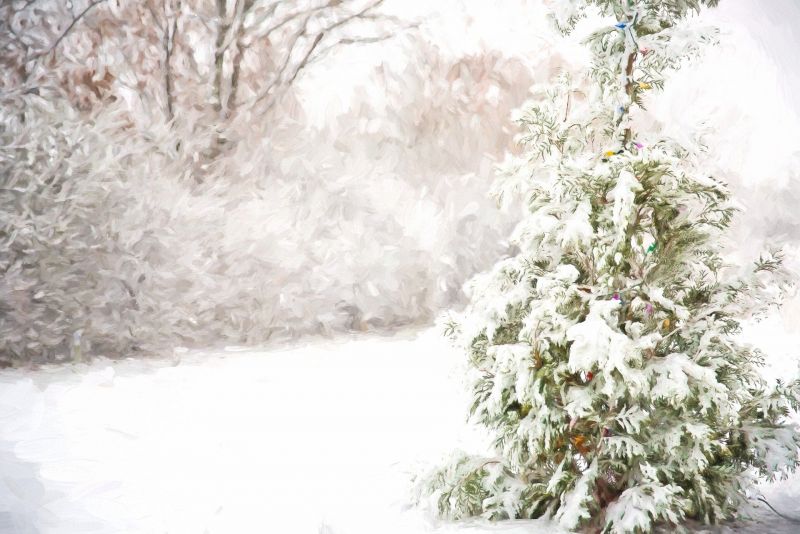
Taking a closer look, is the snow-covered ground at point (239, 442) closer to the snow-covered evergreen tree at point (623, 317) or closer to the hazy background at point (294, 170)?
the snow-covered evergreen tree at point (623, 317)

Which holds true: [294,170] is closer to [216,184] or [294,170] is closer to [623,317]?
[216,184]

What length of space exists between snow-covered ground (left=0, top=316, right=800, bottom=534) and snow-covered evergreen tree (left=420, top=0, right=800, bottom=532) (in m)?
0.34

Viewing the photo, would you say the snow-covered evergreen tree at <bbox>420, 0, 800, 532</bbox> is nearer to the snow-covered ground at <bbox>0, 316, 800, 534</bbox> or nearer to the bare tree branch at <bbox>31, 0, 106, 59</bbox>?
the snow-covered ground at <bbox>0, 316, 800, 534</bbox>

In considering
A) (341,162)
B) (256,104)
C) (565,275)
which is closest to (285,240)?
(341,162)

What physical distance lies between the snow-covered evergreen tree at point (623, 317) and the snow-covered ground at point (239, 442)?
337 millimetres

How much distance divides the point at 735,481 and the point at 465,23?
7.10 m

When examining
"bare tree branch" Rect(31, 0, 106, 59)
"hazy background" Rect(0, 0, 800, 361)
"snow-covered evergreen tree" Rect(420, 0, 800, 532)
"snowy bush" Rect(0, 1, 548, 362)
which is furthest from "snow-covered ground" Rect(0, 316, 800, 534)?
"bare tree branch" Rect(31, 0, 106, 59)

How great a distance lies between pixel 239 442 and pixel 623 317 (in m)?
2.68

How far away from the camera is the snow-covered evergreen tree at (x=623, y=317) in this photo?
272cm

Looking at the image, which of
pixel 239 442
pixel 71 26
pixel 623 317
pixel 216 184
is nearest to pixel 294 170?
pixel 216 184

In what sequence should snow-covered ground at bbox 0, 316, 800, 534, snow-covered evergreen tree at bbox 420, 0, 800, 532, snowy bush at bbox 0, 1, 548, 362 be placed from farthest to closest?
snowy bush at bbox 0, 1, 548, 362
snow-covered ground at bbox 0, 316, 800, 534
snow-covered evergreen tree at bbox 420, 0, 800, 532

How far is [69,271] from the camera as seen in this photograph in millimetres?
6070

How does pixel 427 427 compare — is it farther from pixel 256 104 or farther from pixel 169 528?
pixel 256 104

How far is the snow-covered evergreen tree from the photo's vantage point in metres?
2.72
